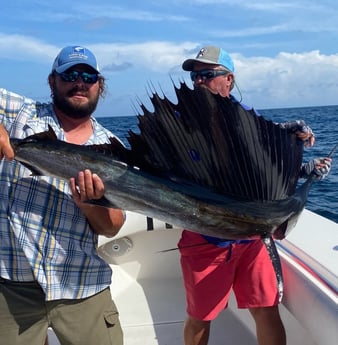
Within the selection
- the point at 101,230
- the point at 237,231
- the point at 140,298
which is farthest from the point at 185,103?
the point at 140,298

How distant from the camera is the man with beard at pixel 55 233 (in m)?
1.62

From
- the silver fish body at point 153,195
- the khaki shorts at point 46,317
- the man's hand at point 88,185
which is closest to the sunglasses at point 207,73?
the silver fish body at point 153,195

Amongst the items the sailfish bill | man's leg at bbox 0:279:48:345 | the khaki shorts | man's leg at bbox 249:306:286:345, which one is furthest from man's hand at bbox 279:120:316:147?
man's leg at bbox 0:279:48:345

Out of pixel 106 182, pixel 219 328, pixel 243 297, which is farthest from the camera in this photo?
pixel 219 328

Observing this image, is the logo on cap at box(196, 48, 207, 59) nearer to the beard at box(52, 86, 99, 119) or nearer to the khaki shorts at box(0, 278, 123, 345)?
the beard at box(52, 86, 99, 119)

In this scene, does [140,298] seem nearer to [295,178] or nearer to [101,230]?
[101,230]

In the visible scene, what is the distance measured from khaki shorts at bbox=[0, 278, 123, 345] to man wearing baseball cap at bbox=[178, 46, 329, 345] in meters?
0.44

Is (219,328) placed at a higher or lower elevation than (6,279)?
lower

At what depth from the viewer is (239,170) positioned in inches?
61.6

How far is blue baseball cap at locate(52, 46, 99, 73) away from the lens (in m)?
1.67

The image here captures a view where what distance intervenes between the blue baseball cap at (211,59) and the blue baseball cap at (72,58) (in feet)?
1.67

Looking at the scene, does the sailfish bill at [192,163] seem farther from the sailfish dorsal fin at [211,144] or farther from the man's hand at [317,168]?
the man's hand at [317,168]

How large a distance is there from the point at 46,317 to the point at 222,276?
765 millimetres

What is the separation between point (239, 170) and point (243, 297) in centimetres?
Result: 76
